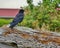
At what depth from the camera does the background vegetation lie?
10.6 m

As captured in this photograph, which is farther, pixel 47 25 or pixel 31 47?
pixel 47 25

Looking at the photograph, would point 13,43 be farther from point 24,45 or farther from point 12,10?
point 12,10

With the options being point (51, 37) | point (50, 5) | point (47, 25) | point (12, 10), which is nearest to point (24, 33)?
point (51, 37)

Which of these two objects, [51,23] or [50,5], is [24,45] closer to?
[51,23]

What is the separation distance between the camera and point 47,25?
34.9ft

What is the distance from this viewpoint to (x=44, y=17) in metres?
10.8

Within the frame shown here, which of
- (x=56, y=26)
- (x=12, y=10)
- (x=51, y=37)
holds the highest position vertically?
(x=51, y=37)

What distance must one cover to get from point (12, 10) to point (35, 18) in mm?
10423

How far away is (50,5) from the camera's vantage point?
1147cm

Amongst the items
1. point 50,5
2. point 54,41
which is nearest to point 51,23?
point 50,5

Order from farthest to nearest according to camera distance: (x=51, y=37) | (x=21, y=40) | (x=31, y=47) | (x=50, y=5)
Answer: (x=50, y=5) < (x=51, y=37) < (x=21, y=40) < (x=31, y=47)

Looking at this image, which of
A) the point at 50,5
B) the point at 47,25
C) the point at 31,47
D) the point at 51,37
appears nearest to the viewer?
the point at 31,47

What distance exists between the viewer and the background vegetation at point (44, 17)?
1060cm

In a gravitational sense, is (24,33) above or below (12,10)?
above
